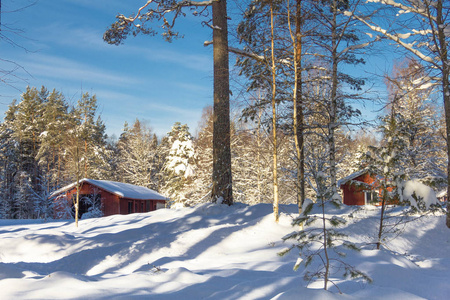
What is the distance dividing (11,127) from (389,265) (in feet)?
137

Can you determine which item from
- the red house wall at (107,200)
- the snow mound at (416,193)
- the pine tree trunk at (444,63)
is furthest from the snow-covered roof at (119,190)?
the snow mound at (416,193)

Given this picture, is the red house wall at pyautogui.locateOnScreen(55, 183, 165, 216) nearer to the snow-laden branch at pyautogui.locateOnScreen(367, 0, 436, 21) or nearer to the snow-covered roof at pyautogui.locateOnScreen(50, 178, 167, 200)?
the snow-covered roof at pyautogui.locateOnScreen(50, 178, 167, 200)

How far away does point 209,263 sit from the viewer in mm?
6184

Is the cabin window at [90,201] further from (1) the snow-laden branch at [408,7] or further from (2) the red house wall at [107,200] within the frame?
(1) the snow-laden branch at [408,7]

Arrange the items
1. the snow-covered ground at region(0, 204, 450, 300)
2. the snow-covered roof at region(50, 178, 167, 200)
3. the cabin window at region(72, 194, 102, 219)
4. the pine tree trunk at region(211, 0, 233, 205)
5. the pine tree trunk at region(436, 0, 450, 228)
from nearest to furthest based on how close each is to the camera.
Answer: the snow-covered ground at region(0, 204, 450, 300) < the pine tree trunk at region(436, 0, 450, 228) < the pine tree trunk at region(211, 0, 233, 205) < the cabin window at region(72, 194, 102, 219) < the snow-covered roof at region(50, 178, 167, 200)

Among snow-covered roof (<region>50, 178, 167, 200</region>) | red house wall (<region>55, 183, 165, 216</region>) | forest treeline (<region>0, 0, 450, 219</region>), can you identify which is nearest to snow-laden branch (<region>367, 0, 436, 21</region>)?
forest treeline (<region>0, 0, 450, 219</region>)

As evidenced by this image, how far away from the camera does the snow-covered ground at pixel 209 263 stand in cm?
340

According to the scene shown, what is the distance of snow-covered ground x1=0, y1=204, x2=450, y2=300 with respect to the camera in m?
3.40

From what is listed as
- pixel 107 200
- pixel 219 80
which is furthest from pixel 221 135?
pixel 107 200

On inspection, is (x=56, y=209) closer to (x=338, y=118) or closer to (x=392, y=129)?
(x=338, y=118)

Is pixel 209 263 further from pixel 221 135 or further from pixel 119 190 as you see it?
pixel 119 190

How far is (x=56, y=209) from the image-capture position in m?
29.2

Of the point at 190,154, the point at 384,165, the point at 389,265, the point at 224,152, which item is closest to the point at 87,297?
the point at 389,265

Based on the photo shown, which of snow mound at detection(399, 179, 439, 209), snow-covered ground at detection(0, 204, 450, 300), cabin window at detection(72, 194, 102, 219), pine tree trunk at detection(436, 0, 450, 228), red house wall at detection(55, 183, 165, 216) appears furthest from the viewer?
red house wall at detection(55, 183, 165, 216)
